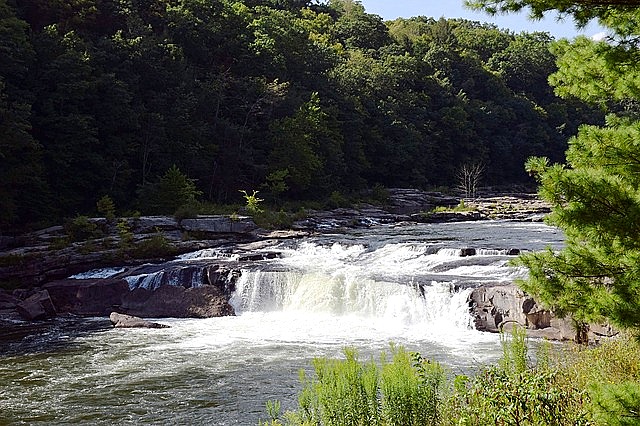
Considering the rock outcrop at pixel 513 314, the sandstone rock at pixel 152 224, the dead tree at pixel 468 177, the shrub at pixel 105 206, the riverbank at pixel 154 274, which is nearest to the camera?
the rock outcrop at pixel 513 314

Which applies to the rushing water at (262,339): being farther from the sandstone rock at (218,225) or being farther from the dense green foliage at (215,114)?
the dense green foliage at (215,114)

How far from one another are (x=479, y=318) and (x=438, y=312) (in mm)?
1226

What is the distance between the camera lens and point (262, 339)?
14062 mm

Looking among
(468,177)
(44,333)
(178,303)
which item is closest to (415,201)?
(468,177)

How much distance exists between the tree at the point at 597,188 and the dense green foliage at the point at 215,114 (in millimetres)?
22412

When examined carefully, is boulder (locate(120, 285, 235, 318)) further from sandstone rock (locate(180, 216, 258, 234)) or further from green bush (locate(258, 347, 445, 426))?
green bush (locate(258, 347, 445, 426))

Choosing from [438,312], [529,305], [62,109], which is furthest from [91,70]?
[529,305]

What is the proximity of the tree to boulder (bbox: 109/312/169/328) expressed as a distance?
11.8 metres

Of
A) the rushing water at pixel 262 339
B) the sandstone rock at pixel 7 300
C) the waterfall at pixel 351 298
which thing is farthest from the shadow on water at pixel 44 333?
the waterfall at pixel 351 298

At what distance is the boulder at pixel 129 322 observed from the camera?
610 inches

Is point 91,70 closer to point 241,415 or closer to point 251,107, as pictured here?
point 251,107

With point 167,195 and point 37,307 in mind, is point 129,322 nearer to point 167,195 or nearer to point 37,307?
point 37,307

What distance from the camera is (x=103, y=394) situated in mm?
10156

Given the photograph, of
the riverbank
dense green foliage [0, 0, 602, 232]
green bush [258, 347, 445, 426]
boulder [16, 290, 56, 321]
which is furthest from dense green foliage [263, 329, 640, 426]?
dense green foliage [0, 0, 602, 232]
